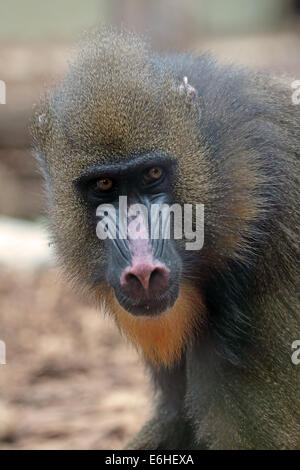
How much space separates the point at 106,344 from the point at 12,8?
9.46 m

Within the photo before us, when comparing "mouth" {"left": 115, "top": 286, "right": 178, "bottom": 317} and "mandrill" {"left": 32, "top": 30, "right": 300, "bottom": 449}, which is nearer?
"mouth" {"left": 115, "top": 286, "right": 178, "bottom": 317}

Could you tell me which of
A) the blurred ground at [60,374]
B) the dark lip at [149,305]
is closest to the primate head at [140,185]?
the dark lip at [149,305]

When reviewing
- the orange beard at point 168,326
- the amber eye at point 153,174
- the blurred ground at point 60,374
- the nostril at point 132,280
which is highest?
the amber eye at point 153,174

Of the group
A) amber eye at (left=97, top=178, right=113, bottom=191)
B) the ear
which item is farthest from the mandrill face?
the ear

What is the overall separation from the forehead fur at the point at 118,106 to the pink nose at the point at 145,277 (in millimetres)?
658

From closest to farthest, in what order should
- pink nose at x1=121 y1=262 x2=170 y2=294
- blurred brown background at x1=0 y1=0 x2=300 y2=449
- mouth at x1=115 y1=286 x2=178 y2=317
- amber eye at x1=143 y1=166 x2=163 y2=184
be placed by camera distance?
pink nose at x1=121 y1=262 x2=170 y2=294 → mouth at x1=115 y1=286 x2=178 y2=317 → amber eye at x1=143 y1=166 x2=163 y2=184 → blurred brown background at x1=0 y1=0 x2=300 y2=449

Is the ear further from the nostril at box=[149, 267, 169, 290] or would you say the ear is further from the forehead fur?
the nostril at box=[149, 267, 169, 290]

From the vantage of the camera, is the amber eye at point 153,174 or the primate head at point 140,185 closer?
the primate head at point 140,185

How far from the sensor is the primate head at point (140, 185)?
419cm

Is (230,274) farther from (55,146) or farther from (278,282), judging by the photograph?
(55,146)

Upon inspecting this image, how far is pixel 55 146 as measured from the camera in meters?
4.59

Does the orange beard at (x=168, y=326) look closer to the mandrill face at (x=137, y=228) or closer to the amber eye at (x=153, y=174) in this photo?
the mandrill face at (x=137, y=228)

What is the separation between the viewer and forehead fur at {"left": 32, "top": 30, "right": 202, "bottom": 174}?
4316 millimetres
